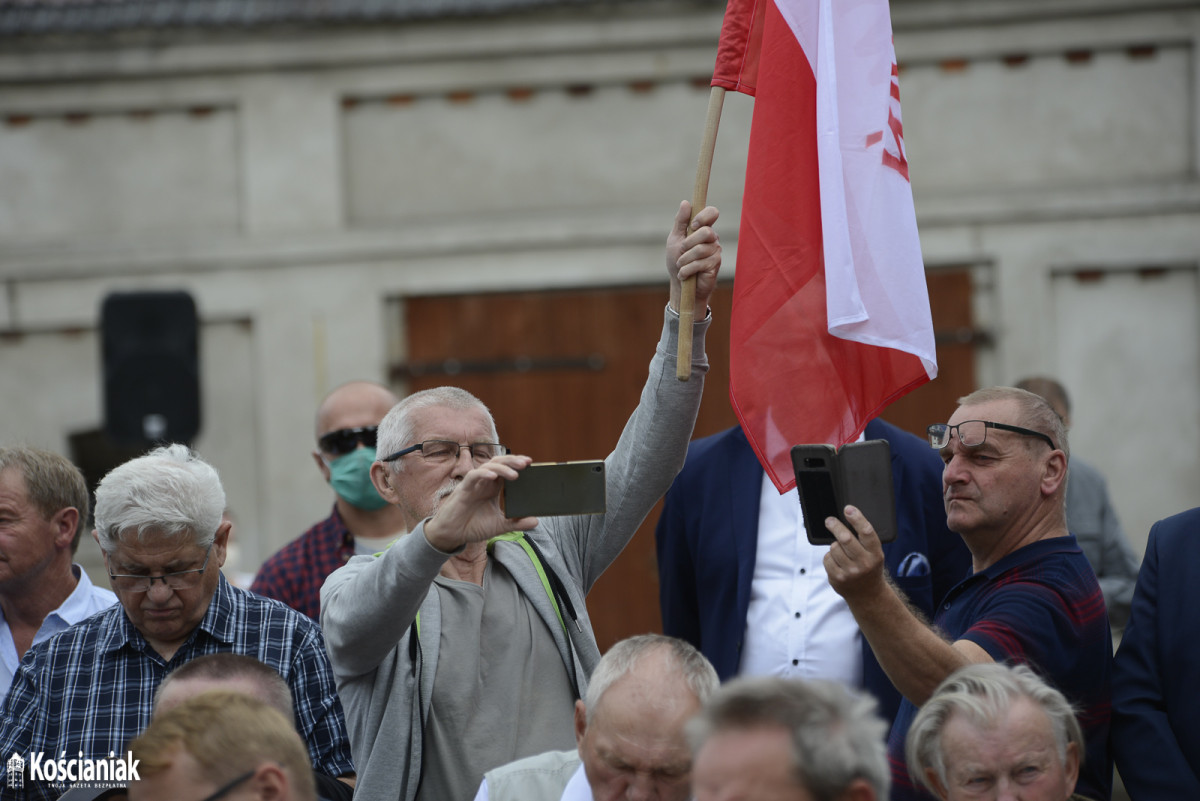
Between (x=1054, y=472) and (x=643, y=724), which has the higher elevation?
(x=1054, y=472)

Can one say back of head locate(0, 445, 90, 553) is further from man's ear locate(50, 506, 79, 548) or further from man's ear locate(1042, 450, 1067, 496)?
man's ear locate(1042, 450, 1067, 496)

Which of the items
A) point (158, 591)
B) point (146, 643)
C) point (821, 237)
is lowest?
point (146, 643)

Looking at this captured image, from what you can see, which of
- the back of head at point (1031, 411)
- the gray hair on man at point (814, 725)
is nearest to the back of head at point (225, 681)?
the gray hair on man at point (814, 725)

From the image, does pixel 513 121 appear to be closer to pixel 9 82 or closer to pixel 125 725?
pixel 9 82

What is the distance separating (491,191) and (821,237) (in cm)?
499

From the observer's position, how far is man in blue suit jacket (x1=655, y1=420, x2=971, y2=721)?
3664 mm

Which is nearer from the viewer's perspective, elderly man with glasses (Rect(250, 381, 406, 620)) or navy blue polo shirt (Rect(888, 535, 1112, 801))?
navy blue polo shirt (Rect(888, 535, 1112, 801))

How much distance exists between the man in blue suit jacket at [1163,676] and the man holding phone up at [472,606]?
1.09 meters

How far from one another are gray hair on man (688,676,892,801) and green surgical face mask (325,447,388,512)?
2609 mm

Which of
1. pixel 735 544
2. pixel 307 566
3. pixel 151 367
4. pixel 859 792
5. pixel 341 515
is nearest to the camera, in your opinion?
pixel 859 792

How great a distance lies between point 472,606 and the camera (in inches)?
119

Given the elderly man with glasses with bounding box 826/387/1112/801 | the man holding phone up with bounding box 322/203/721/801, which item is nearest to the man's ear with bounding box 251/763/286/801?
the man holding phone up with bounding box 322/203/721/801

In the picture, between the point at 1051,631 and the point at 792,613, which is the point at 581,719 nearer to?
the point at 1051,631

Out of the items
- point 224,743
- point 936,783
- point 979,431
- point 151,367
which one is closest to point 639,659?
point 936,783
